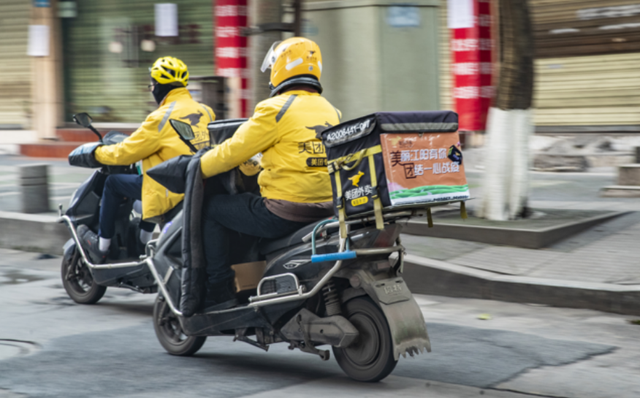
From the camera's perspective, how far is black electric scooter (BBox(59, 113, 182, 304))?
20.7 feet

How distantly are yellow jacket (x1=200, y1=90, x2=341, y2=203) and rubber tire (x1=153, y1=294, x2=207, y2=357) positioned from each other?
1130 millimetres

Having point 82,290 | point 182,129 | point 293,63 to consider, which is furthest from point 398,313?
point 82,290

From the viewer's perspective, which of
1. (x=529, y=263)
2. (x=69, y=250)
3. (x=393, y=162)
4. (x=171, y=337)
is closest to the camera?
(x=393, y=162)

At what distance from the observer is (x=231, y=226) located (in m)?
4.64

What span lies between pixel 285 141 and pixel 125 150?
1941mm

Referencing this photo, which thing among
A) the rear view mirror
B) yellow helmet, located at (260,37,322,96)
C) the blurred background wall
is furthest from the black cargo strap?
the blurred background wall

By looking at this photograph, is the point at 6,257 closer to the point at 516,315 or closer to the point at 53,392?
the point at 53,392

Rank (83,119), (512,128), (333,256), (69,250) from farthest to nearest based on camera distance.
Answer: (512,128)
(69,250)
(83,119)
(333,256)

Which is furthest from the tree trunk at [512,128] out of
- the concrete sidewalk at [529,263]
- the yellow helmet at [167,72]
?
the yellow helmet at [167,72]

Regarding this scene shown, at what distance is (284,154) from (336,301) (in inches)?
33.6

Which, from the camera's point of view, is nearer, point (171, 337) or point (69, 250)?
point (171, 337)

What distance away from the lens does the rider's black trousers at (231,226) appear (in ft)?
14.9

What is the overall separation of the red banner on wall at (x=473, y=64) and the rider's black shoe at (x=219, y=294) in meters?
9.82

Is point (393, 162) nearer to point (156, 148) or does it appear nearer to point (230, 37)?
point (156, 148)
